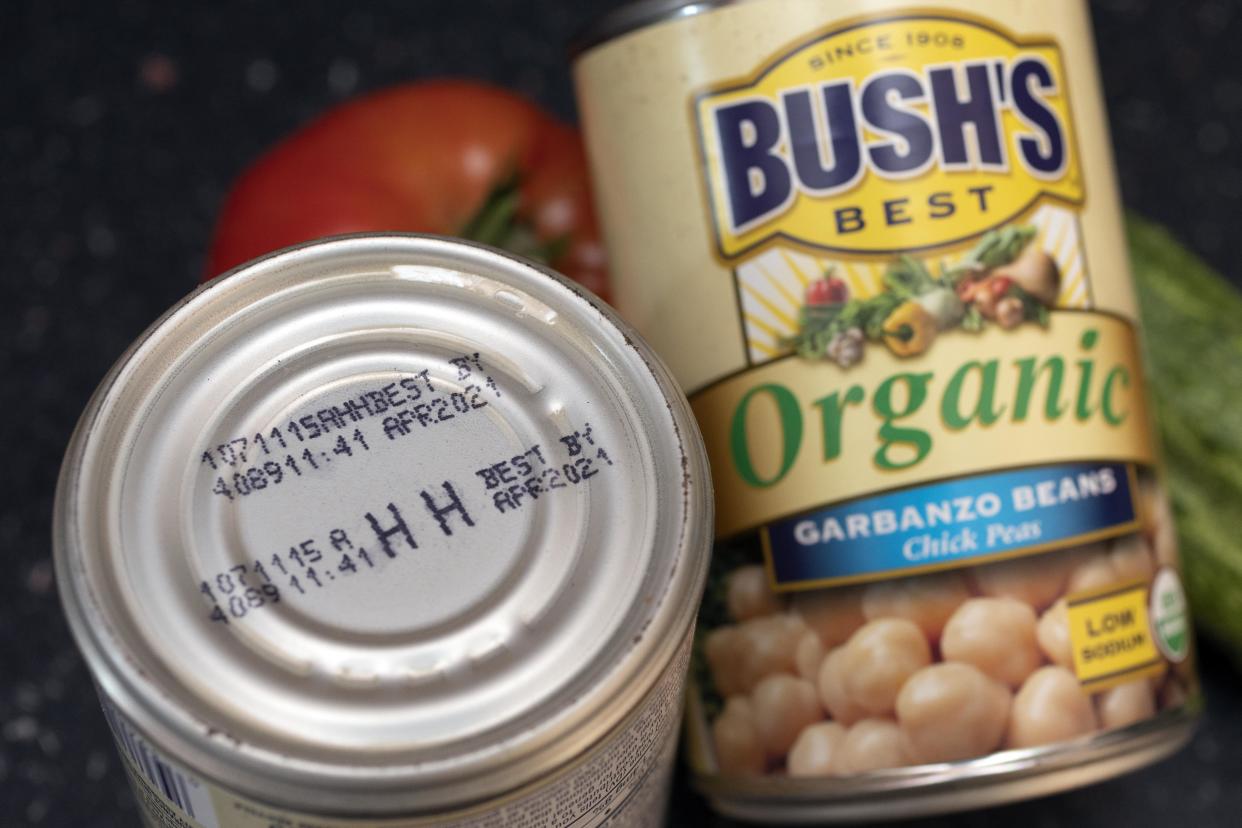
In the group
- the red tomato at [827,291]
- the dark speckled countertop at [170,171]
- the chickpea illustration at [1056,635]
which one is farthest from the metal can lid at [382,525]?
the dark speckled countertop at [170,171]

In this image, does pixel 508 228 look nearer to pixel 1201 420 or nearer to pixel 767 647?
pixel 767 647

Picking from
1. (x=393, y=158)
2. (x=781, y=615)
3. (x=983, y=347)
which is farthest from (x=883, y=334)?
(x=393, y=158)

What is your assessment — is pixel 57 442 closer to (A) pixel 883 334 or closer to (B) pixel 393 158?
(B) pixel 393 158

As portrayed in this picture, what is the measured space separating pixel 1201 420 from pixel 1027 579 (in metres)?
0.36

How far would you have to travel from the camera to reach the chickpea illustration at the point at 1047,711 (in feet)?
2.13

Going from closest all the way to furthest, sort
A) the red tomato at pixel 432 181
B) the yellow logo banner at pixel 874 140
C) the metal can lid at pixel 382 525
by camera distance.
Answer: the metal can lid at pixel 382 525
the yellow logo banner at pixel 874 140
the red tomato at pixel 432 181

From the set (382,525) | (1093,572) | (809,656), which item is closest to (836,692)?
(809,656)

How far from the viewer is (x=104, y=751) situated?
928 millimetres

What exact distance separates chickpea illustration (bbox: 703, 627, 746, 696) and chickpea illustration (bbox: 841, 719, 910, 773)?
0.07m

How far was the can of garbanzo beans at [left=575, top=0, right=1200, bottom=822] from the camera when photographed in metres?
0.64

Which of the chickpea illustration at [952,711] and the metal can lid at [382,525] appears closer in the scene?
the metal can lid at [382,525]

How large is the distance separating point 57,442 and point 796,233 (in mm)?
657

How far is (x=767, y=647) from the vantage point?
2.21 ft

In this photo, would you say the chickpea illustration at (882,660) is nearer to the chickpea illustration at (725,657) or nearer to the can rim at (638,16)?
the chickpea illustration at (725,657)
